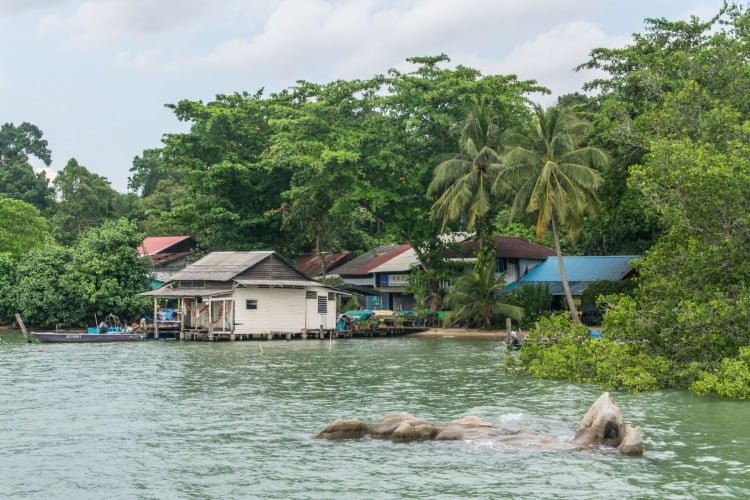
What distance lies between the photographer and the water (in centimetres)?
1398

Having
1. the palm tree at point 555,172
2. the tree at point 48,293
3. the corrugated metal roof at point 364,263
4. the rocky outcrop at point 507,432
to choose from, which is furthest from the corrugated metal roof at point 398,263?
the rocky outcrop at point 507,432

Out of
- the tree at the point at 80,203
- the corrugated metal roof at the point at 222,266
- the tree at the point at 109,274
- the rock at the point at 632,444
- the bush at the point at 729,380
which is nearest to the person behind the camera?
the rock at the point at 632,444

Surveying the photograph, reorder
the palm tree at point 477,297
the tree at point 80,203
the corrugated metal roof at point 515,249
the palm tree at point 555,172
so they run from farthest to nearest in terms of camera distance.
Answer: the tree at point 80,203 → the corrugated metal roof at point 515,249 → the palm tree at point 477,297 → the palm tree at point 555,172

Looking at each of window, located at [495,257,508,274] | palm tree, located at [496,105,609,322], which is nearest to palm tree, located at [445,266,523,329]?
palm tree, located at [496,105,609,322]

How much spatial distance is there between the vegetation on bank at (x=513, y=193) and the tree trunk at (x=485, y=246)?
0.39 ft

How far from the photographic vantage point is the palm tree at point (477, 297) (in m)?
49.1

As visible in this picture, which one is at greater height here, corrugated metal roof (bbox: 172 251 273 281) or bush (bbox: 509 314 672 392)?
corrugated metal roof (bbox: 172 251 273 281)

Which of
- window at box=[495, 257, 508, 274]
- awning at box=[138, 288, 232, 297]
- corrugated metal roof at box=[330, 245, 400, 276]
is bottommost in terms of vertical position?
awning at box=[138, 288, 232, 297]

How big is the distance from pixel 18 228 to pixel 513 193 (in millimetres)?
38315

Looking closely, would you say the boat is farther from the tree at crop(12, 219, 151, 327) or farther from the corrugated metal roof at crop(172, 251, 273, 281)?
the tree at crop(12, 219, 151, 327)

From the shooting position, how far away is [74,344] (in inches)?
1731

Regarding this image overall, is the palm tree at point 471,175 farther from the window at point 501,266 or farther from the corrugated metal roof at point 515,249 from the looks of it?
the window at point 501,266

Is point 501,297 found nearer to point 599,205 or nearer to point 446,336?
point 446,336

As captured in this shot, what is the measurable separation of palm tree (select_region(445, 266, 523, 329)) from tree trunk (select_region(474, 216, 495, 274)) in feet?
2.00
